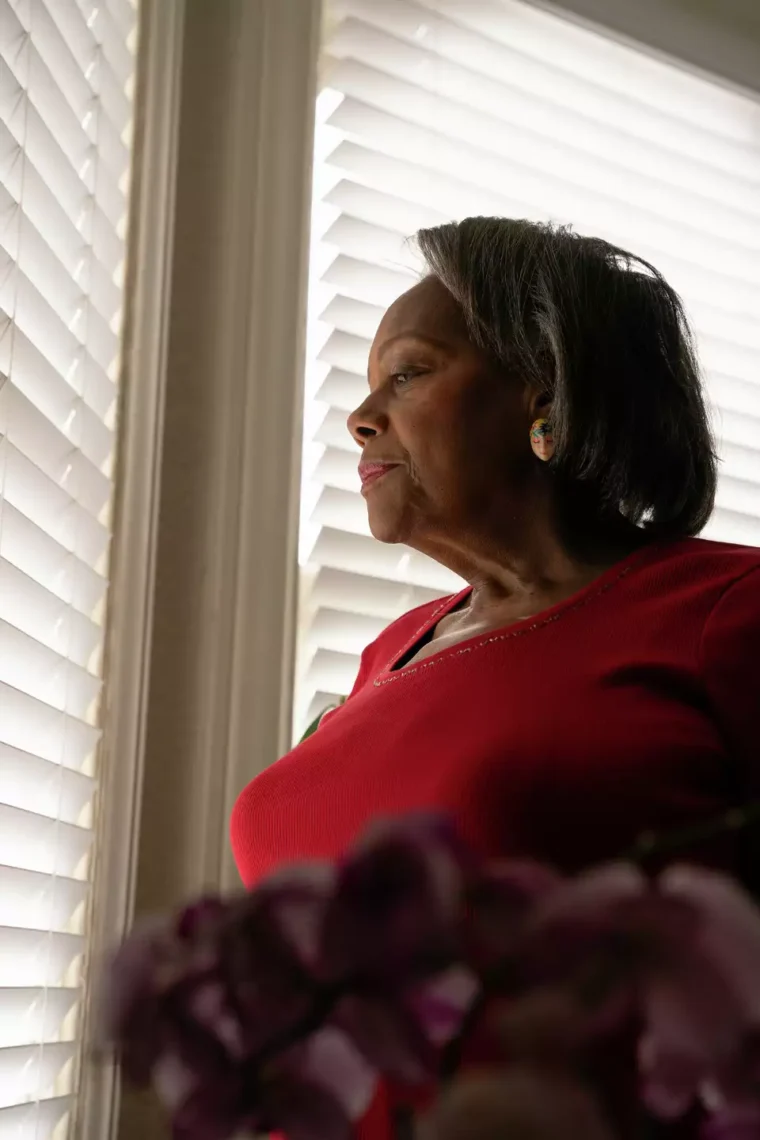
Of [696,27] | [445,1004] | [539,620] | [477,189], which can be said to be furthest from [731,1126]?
[696,27]

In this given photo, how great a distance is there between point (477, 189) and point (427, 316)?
577 millimetres

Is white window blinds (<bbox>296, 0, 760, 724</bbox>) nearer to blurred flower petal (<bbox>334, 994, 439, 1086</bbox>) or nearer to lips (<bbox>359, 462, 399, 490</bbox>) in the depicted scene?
lips (<bbox>359, 462, 399, 490</bbox>)

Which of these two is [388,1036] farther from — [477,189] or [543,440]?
[477,189]

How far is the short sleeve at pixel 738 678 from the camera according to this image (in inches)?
35.9

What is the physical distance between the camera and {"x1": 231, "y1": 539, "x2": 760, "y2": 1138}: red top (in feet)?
2.86

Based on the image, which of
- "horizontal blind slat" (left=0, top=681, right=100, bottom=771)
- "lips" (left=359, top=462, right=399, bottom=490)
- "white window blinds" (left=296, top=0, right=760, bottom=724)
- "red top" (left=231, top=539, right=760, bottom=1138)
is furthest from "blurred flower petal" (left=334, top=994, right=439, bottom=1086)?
"white window blinds" (left=296, top=0, right=760, bottom=724)

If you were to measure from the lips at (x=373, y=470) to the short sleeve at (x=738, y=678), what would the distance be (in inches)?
13.6

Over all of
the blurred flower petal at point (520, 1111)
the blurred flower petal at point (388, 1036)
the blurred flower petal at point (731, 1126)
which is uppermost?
the blurred flower petal at point (388, 1036)

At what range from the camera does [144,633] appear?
Answer: 135cm

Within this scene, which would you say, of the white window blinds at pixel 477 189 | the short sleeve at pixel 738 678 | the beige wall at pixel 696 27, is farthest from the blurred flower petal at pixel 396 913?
the beige wall at pixel 696 27

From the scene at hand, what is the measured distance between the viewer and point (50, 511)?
115 cm

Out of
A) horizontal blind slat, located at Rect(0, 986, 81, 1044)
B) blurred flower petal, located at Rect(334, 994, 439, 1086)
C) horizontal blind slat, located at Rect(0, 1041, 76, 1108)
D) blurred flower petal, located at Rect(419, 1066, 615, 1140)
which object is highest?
blurred flower petal, located at Rect(334, 994, 439, 1086)

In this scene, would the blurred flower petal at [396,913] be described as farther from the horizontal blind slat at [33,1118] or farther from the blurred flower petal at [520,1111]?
the horizontal blind slat at [33,1118]

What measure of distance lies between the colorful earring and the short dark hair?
0.04 feet
